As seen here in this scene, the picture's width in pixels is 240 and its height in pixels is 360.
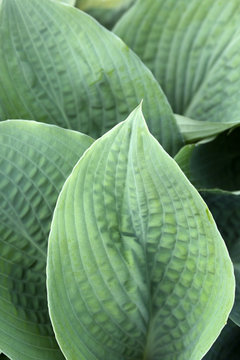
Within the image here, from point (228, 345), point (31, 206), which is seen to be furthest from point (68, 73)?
point (228, 345)

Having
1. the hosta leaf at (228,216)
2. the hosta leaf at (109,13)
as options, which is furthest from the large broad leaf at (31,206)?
the hosta leaf at (109,13)

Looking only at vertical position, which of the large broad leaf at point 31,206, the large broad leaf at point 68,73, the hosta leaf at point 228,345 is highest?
the large broad leaf at point 68,73

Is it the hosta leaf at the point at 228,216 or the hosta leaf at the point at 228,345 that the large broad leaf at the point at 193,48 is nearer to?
the hosta leaf at the point at 228,216

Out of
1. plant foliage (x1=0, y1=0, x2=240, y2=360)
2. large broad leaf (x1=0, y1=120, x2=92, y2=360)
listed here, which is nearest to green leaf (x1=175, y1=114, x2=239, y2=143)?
plant foliage (x1=0, y1=0, x2=240, y2=360)

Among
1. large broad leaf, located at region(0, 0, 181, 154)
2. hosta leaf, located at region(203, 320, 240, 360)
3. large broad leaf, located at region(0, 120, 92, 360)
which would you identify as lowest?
hosta leaf, located at region(203, 320, 240, 360)

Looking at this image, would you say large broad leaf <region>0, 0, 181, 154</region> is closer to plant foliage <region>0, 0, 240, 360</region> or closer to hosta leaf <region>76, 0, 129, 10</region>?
plant foliage <region>0, 0, 240, 360</region>

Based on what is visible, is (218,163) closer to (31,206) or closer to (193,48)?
(193,48)

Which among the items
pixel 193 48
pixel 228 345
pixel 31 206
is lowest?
pixel 228 345
